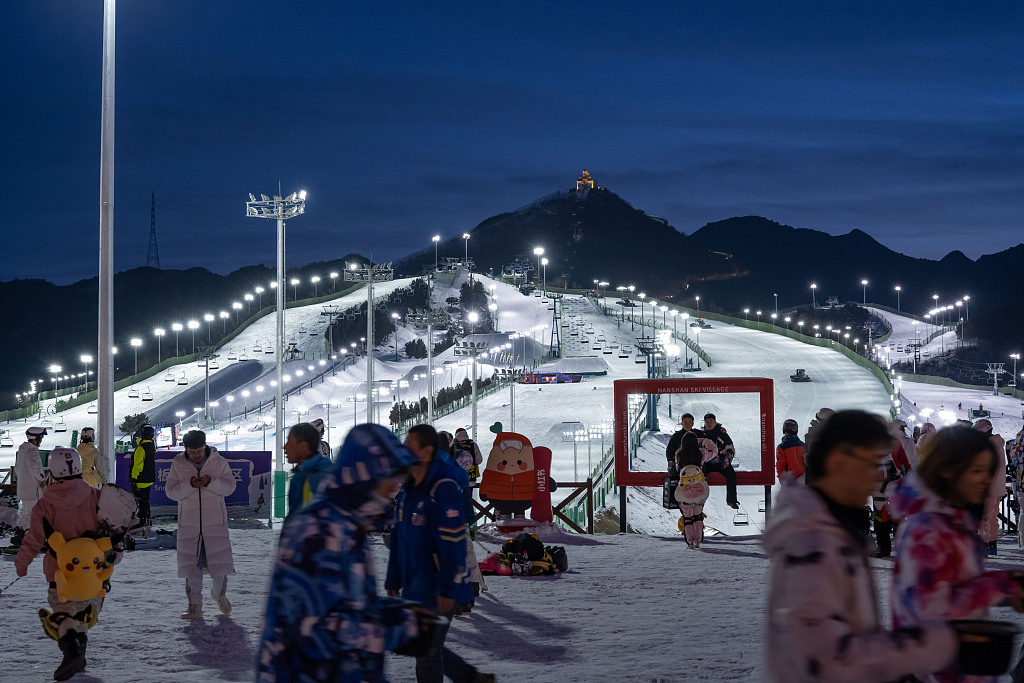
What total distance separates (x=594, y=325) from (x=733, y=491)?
78.1 meters

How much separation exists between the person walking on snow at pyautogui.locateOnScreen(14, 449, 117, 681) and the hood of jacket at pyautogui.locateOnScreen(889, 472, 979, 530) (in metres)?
4.79

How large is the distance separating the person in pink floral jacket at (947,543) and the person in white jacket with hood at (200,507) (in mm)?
5962

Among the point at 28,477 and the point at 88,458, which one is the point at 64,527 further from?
the point at 88,458

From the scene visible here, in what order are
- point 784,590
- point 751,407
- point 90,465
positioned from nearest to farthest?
point 784,590, point 90,465, point 751,407

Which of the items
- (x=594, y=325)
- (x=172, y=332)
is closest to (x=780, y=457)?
(x=594, y=325)

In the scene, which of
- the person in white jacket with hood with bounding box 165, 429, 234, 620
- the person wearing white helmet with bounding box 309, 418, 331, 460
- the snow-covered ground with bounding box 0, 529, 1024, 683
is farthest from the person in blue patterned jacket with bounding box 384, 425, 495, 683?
the person in white jacket with hood with bounding box 165, 429, 234, 620

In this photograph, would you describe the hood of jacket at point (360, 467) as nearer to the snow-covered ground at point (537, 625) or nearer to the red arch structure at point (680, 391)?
the snow-covered ground at point (537, 625)

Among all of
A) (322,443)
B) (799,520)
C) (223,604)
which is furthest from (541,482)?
(799,520)

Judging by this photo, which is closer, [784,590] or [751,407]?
[784,590]

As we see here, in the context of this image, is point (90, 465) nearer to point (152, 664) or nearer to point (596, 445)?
point (152, 664)

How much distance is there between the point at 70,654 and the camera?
6.14 meters

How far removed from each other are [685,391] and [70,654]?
10.8 m

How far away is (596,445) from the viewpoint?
36.8 m

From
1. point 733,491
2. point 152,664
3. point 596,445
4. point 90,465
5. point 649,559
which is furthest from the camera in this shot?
point 596,445
